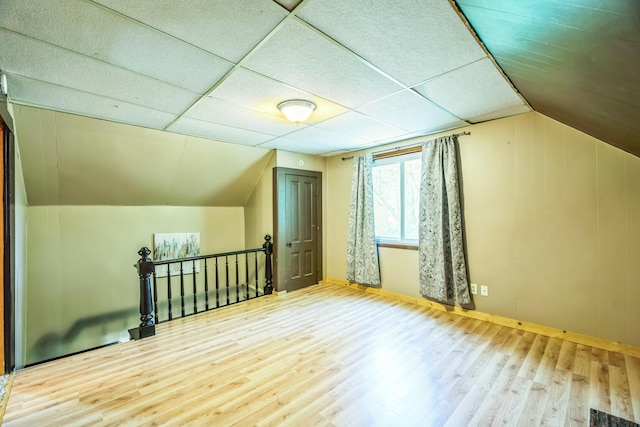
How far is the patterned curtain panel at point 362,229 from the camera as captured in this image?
435 cm

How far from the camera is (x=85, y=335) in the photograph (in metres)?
3.95

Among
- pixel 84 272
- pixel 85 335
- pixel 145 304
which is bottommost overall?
pixel 85 335

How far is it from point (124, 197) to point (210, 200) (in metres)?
1.29

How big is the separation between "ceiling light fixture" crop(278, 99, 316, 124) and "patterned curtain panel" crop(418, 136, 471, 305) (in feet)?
6.19

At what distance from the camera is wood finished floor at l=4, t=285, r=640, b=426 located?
5.84 feet

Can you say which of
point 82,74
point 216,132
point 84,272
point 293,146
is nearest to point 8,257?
point 82,74

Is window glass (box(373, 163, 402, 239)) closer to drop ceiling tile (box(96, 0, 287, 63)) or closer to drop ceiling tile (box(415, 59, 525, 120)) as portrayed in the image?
drop ceiling tile (box(415, 59, 525, 120))

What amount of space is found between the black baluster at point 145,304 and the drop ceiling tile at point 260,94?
6.42ft

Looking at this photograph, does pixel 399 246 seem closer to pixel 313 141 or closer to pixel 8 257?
pixel 313 141

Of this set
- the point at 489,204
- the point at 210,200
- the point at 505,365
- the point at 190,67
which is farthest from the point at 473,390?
the point at 210,200

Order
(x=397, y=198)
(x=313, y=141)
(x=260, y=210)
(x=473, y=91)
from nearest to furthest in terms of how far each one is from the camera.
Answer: (x=473, y=91)
(x=313, y=141)
(x=397, y=198)
(x=260, y=210)

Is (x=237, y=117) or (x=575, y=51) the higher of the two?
(x=237, y=117)

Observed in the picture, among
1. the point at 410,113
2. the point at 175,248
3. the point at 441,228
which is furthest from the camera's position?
the point at 175,248

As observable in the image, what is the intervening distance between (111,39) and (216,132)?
75.7 inches
